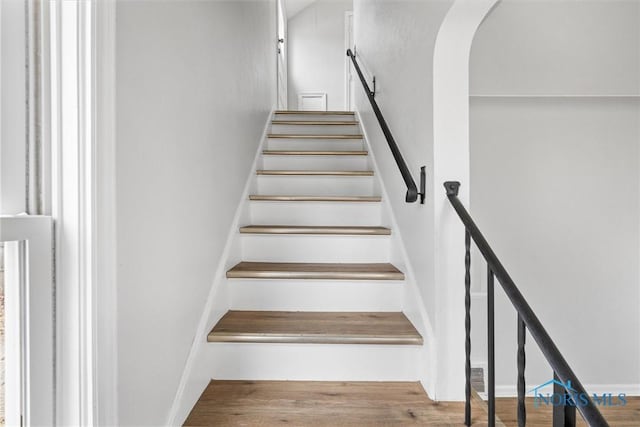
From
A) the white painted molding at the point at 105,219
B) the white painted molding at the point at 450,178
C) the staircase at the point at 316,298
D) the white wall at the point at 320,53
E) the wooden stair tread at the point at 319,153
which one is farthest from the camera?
the white wall at the point at 320,53

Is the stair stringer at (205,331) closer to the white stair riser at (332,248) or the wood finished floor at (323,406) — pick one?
the wood finished floor at (323,406)

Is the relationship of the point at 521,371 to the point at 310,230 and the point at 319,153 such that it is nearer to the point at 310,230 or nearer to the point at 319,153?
the point at 310,230

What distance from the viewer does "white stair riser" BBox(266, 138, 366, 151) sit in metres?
2.86

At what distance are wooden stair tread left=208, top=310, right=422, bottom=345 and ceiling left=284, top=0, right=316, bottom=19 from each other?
537cm

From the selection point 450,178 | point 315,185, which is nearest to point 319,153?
point 315,185

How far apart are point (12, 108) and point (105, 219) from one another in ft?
0.78

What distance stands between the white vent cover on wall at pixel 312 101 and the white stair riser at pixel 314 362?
4.96 m

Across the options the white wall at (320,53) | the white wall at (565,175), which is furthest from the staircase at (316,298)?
the white wall at (320,53)

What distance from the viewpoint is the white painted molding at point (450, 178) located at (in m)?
1.24

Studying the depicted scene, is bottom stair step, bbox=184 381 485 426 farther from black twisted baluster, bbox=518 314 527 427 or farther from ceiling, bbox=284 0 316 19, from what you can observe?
ceiling, bbox=284 0 316 19

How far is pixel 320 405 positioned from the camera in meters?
1.19

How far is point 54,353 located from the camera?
0.63 meters

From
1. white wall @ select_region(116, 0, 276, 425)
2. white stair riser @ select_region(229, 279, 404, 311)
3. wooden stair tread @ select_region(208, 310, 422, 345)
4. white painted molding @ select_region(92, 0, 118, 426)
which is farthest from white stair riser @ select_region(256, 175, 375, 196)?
white painted molding @ select_region(92, 0, 118, 426)

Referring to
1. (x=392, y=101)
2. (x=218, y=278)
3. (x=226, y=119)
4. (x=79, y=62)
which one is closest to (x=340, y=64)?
(x=392, y=101)
